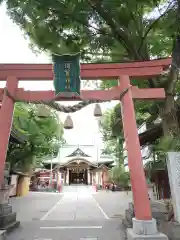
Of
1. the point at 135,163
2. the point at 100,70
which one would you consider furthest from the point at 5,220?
the point at 100,70

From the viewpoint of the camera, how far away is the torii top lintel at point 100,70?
6258 mm

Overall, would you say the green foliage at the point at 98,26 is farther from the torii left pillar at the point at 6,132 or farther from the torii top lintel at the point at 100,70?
the torii left pillar at the point at 6,132

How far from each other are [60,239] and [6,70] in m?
4.96

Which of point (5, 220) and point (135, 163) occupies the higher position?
point (135, 163)

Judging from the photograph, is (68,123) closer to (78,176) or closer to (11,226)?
(11,226)

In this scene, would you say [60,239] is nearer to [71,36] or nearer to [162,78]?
[162,78]

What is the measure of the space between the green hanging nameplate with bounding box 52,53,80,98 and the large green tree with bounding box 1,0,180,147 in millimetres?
1568

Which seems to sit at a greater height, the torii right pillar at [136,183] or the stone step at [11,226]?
the torii right pillar at [136,183]

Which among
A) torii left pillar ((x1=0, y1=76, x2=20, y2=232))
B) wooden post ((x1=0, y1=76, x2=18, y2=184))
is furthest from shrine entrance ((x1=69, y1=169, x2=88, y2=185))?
wooden post ((x1=0, y1=76, x2=18, y2=184))

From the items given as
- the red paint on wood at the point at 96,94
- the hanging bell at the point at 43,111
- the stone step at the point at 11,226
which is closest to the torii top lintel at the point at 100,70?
the red paint on wood at the point at 96,94

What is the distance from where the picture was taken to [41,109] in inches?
264

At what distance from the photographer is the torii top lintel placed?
20.5 ft

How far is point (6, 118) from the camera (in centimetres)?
573

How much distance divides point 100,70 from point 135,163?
9.69ft
